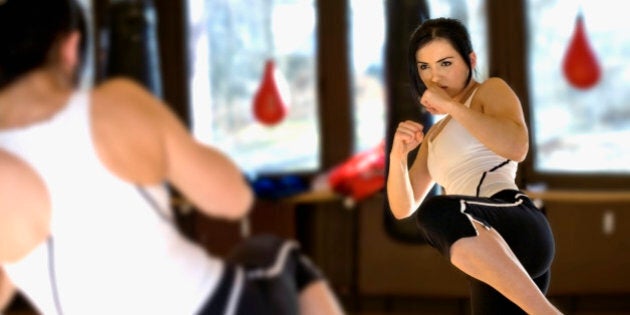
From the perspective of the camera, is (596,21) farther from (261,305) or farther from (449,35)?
(261,305)

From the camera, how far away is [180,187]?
20.6 inches

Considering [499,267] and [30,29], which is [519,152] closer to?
[499,267]

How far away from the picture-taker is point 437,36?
447 mm

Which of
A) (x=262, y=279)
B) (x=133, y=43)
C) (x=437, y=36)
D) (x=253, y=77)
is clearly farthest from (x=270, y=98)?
(x=437, y=36)

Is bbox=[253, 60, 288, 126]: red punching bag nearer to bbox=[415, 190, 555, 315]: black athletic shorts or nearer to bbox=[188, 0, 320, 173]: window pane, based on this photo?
bbox=[188, 0, 320, 173]: window pane

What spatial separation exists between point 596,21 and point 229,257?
0.36 metres

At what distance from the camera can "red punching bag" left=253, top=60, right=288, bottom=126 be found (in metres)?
1.01

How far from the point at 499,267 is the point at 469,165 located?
66mm

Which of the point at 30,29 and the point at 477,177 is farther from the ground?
the point at 30,29

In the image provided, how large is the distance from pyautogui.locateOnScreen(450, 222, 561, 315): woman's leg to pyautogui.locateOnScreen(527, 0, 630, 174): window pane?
7 cm

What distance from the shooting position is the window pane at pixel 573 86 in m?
0.52

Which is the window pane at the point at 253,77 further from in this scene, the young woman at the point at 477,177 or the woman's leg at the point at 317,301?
the young woman at the point at 477,177

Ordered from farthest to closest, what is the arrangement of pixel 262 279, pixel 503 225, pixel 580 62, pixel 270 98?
pixel 270 98
pixel 580 62
pixel 262 279
pixel 503 225

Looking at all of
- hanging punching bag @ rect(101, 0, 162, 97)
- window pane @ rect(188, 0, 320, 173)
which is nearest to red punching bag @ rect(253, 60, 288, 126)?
window pane @ rect(188, 0, 320, 173)
